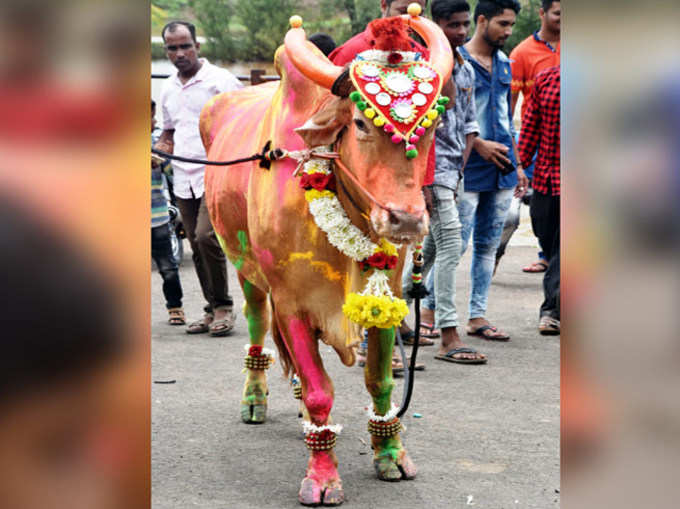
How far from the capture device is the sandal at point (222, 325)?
7715 mm

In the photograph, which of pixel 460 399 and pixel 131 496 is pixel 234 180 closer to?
pixel 460 399

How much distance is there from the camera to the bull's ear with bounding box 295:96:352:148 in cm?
390

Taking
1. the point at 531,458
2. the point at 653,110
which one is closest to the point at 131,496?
the point at 653,110

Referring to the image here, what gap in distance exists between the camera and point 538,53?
916 centimetres

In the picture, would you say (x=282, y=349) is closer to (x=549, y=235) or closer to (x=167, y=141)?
(x=549, y=235)

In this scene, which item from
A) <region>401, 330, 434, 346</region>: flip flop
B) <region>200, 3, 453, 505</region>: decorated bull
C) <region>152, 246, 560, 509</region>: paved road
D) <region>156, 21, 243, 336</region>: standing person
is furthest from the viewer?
<region>156, 21, 243, 336</region>: standing person

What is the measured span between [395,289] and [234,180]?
1.18 meters

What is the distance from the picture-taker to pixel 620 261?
1.18 m

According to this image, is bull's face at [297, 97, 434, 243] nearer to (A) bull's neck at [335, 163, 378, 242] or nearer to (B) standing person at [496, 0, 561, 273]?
(A) bull's neck at [335, 163, 378, 242]

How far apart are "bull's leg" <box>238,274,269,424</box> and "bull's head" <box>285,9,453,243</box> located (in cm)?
177

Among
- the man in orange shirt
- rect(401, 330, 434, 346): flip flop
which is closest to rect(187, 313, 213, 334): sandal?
rect(401, 330, 434, 346): flip flop

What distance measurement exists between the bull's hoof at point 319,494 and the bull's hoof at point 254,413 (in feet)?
4.20

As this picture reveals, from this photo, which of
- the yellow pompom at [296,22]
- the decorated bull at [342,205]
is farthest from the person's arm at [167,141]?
the yellow pompom at [296,22]

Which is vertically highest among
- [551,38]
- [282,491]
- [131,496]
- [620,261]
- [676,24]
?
[551,38]
